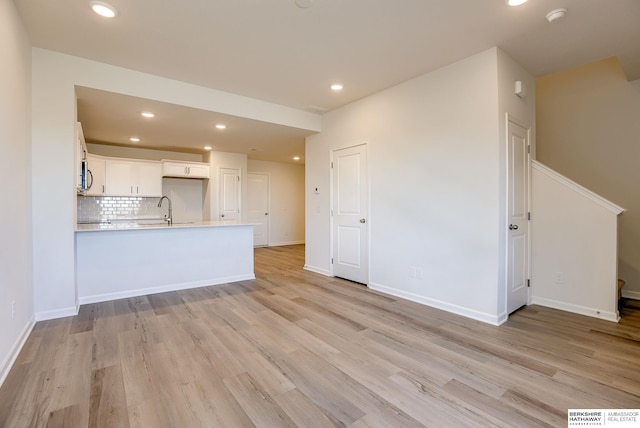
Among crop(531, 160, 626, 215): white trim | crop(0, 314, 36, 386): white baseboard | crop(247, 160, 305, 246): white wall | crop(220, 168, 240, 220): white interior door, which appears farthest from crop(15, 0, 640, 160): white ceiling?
crop(247, 160, 305, 246): white wall

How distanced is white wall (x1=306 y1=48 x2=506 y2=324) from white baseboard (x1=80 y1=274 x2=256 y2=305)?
6.94ft

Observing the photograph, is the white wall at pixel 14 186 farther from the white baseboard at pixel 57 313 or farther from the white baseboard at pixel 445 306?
the white baseboard at pixel 445 306

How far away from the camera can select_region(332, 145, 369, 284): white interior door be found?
4.32 meters

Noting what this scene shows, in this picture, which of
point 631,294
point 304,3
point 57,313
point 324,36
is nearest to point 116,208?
point 57,313

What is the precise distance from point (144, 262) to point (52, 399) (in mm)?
2288

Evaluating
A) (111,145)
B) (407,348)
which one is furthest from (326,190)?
(111,145)

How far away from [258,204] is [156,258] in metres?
4.62

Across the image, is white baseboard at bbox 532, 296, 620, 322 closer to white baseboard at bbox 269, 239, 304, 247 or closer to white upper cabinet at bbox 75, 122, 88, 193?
white upper cabinet at bbox 75, 122, 88, 193

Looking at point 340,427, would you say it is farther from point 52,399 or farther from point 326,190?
point 326,190

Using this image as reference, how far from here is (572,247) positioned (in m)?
3.22

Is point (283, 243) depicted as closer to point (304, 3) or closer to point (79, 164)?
point (79, 164)

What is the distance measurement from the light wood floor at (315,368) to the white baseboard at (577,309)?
0.34ft

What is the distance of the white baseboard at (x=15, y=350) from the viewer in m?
1.96

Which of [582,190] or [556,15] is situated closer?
[556,15]
